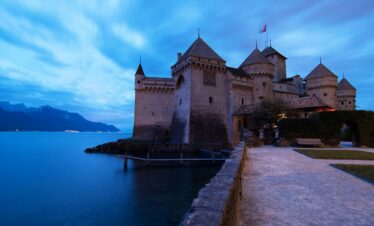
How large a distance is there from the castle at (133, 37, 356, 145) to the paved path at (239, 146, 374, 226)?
752 inches

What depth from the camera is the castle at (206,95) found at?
31.8m

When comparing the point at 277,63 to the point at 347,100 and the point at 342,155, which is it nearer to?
the point at 347,100

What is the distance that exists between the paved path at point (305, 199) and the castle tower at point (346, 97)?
161 feet

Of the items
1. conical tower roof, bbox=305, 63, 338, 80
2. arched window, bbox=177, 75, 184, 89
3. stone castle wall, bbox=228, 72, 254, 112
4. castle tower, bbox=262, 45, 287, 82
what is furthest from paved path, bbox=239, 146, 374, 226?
castle tower, bbox=262, 45, 287, 82

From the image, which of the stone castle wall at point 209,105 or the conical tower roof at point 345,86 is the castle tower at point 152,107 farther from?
the conical tower roof at point 345,86

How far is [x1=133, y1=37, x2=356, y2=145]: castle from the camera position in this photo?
104 ft

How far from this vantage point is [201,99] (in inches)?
1273

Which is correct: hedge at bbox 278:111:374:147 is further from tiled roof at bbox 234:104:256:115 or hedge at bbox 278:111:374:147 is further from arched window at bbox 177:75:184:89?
arched window at bbox 177:75:184:89

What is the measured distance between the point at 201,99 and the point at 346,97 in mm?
35876

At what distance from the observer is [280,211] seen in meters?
4.25

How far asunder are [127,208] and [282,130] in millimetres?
15458

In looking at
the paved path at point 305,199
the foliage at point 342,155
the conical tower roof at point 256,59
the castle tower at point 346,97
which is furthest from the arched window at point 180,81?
the castle tower at point 346,97

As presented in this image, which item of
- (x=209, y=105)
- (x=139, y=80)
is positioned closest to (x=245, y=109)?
(x=209, y=105)

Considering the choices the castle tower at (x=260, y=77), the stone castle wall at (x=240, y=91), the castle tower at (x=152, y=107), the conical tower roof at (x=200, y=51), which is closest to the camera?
the conical tower roof at (x=200, y=51)
